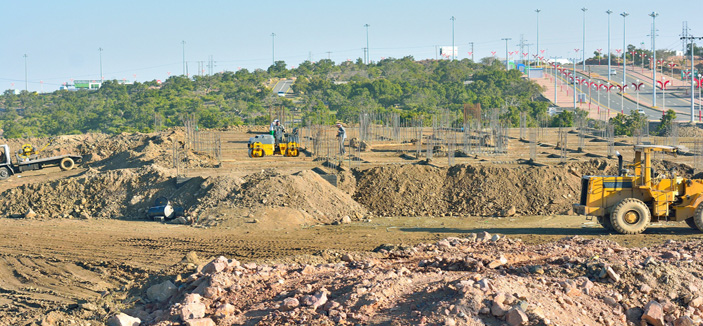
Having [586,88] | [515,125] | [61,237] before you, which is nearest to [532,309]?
[61,237]

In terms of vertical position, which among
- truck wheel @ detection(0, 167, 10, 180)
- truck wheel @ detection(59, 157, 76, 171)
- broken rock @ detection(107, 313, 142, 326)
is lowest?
broken rock @ detection(107, 313, 142, 326)

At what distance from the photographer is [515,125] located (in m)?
55.0

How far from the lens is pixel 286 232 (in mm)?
16969

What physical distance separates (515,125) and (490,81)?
115 feet

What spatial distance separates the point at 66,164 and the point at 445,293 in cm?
2474

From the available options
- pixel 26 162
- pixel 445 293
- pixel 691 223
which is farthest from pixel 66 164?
pixel 445 293

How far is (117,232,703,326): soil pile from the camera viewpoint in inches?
328

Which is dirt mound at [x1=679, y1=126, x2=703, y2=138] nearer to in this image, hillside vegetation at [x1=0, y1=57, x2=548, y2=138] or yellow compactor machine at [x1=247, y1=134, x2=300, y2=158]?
hillside vegetation at [x1=0, y1=57, x2=548, y2=138]

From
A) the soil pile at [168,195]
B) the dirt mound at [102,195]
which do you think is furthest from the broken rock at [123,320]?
the dirt mound at [102,195]

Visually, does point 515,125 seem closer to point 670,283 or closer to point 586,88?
point 586,88

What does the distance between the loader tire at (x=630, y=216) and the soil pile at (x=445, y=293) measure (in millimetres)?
3561

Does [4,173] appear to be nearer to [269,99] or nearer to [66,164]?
[66,164]

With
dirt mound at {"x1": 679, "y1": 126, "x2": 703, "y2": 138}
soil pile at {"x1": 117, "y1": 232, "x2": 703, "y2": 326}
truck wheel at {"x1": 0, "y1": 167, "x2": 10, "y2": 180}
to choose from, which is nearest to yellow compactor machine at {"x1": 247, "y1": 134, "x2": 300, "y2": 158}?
truck wheel at {"x1": 0, "y1": 167, "x2": 10, "y2": 180}

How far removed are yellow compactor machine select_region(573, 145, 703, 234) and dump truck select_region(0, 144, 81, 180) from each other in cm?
2225
